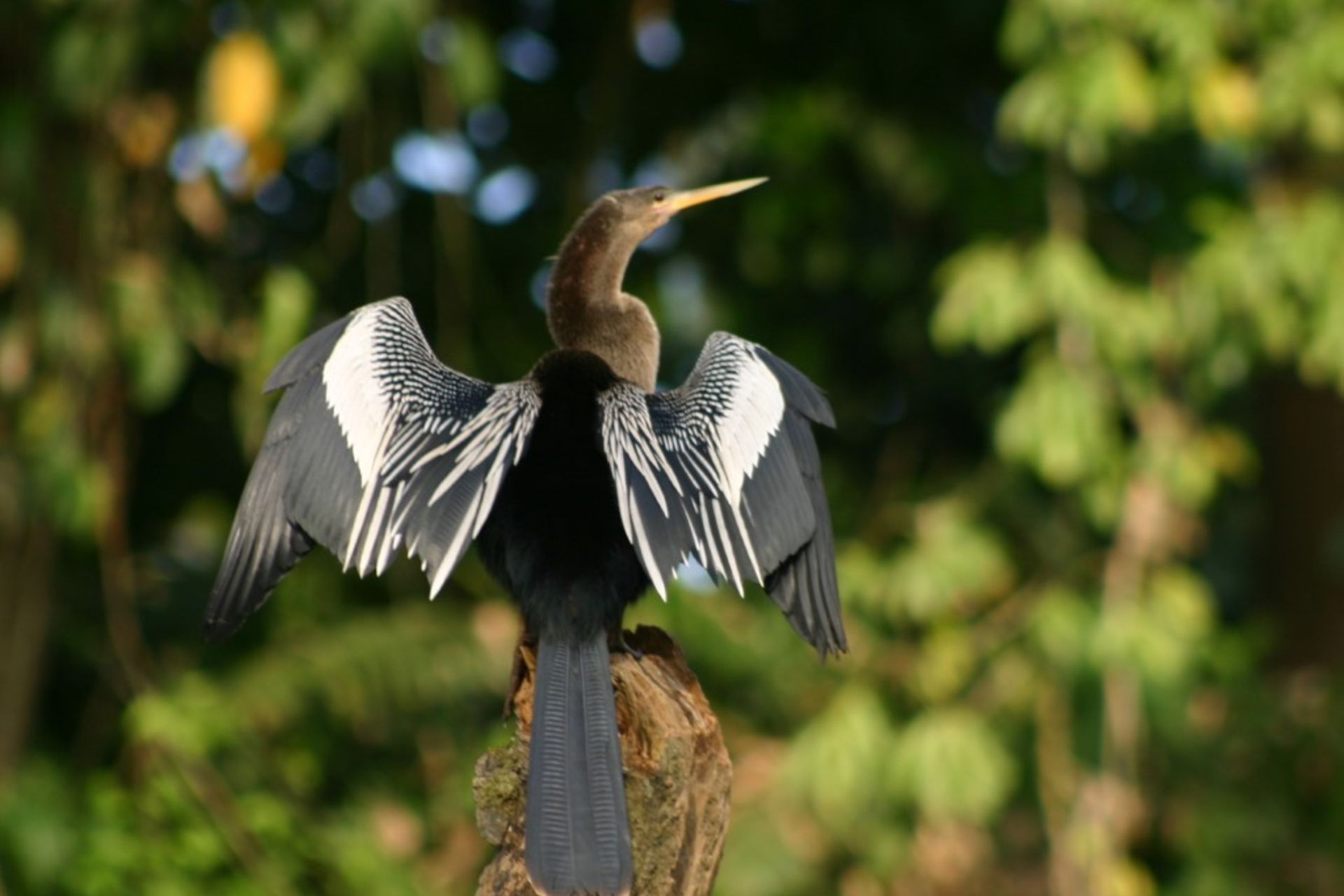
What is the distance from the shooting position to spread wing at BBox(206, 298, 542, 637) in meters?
3.01

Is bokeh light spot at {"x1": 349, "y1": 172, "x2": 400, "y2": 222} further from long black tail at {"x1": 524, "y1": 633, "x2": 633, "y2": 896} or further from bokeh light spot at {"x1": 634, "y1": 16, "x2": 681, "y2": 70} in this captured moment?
long black tail at {"x1": 524, "y1": 633, "x2": 633, "y2": 896}

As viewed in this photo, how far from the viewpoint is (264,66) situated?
5805mm

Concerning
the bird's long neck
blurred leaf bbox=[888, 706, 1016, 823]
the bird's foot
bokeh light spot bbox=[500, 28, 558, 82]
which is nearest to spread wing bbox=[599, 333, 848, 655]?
the bird's foot

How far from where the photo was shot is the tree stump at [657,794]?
2857mm

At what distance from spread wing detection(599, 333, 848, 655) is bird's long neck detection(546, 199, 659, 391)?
490 mm

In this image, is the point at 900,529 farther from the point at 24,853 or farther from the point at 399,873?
the point at 24,853

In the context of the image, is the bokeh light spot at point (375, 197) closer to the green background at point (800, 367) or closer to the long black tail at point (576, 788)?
the green background at point (800, 367)

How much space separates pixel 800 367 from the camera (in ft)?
24.5

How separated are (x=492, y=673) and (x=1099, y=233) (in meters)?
2.65

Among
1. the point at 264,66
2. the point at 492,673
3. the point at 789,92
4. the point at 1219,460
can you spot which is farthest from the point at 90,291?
the point at 1219,460

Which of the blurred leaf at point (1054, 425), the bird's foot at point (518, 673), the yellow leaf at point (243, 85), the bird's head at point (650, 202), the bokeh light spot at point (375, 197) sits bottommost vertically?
the blurred leaf at point (1054, 425)

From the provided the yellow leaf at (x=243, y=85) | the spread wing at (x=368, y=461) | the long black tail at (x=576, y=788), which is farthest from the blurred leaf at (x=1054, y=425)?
the long black tail at (x=576, y=788)

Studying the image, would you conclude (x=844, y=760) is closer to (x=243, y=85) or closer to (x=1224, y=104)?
(x=1224, y=104)

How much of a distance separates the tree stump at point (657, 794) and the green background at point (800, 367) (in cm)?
282
